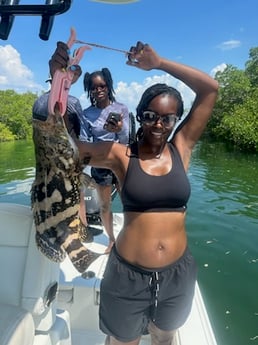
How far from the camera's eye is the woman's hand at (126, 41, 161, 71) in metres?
1.68

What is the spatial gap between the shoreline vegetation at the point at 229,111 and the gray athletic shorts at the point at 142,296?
16847 mm

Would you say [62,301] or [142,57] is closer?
[142,57]

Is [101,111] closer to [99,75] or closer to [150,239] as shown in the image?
[99,75]

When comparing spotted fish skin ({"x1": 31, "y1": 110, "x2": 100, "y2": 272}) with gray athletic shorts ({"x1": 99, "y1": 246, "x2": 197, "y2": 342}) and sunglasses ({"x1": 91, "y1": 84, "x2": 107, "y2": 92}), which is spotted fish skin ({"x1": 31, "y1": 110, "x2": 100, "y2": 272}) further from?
sunglasses ({"x1": 91, "y1": 84, "x2": 107, "y2": 92})

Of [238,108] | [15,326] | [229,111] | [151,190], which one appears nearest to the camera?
[15,326]

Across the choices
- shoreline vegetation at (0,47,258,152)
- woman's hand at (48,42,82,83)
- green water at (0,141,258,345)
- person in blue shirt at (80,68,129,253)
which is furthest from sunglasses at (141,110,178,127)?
shoreline vegetation at (0,47,258,152)

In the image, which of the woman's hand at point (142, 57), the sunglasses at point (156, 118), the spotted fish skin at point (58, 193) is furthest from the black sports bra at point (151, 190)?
the woman's hand at point (142, 57)

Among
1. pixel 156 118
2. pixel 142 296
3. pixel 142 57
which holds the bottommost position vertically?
pixel 142 296

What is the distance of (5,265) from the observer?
177cm

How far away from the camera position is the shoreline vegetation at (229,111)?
26.9 m

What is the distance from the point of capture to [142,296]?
1693mm

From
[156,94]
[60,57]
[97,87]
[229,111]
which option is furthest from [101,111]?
[229,111]

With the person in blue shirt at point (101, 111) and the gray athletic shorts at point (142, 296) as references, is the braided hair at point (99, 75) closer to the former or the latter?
the person in blue shirt at point (101, 111)

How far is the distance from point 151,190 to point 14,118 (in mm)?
49493
